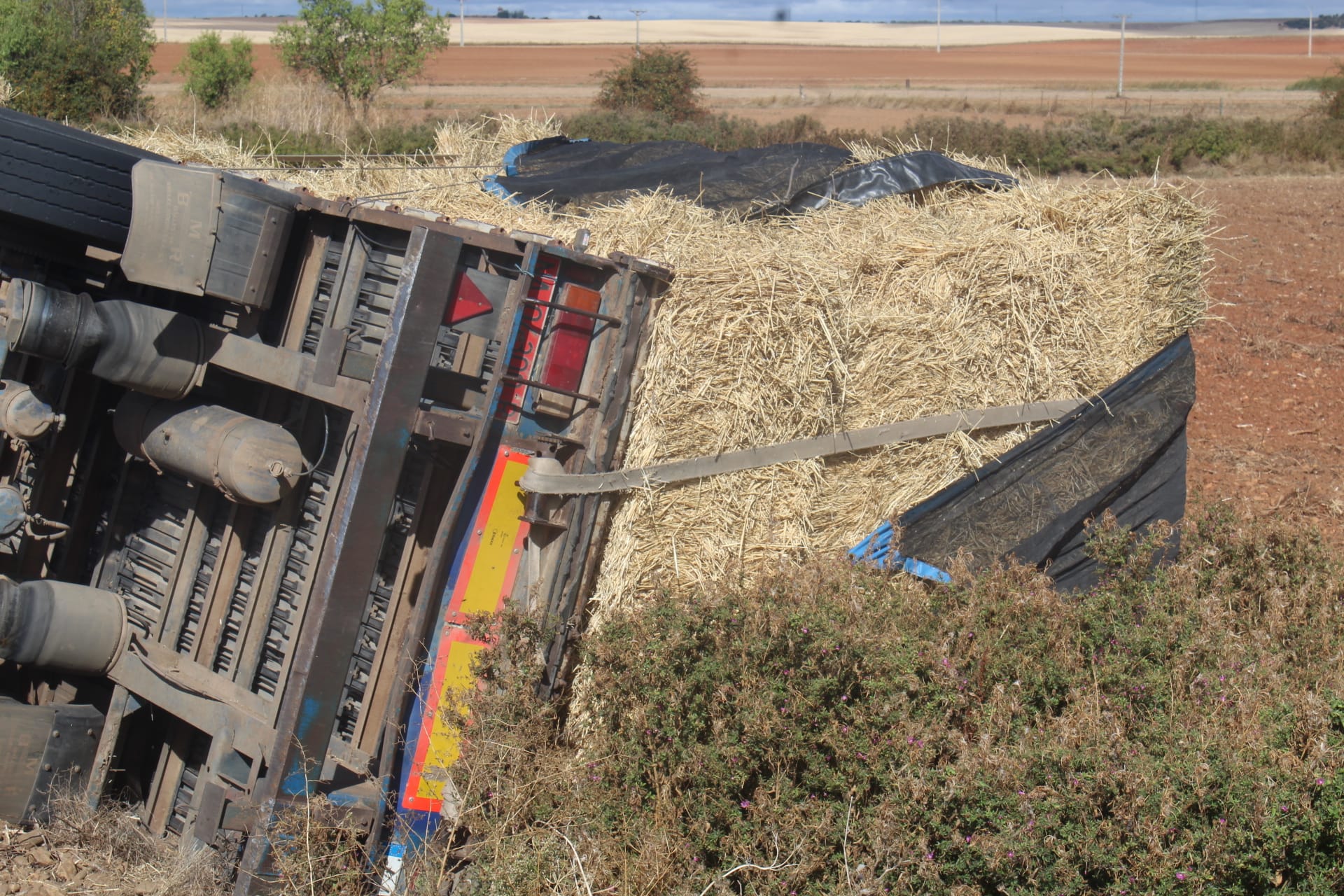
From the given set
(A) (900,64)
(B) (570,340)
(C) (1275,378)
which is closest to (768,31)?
(A) (900,64)

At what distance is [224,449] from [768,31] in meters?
99.0

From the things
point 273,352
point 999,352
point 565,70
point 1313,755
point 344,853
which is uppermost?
point 565,70

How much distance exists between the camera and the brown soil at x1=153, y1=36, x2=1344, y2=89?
56.2 meters

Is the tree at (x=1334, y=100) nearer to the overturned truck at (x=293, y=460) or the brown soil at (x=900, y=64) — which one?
the brown soil at (x=900, y=64)

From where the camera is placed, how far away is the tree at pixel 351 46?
25.8 metres

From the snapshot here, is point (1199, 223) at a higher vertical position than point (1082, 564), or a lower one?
higher

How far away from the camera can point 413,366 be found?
12.9 feet

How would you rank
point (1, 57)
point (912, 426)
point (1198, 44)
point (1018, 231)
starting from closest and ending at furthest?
point (912, 426) < point (1018, 231) < point (1, 57) < point (1198, 44)

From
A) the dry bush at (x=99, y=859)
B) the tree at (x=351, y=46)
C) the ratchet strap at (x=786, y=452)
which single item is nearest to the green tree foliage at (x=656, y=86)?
the tree at (x=351, y=46)

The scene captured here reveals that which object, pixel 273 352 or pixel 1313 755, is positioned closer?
pixel 1313 755

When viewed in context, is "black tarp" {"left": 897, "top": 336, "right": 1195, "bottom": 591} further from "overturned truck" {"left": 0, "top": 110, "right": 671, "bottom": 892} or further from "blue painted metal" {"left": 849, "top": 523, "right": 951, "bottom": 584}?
"overturned truck" {"left": 0, "top": 110, "right": 671, "bottom": 892}

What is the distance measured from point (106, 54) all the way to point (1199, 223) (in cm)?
1838

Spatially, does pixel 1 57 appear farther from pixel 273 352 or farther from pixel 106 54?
pixel 273 352

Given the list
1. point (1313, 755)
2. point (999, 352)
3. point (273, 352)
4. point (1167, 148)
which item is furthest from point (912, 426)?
point (1167, 148)
